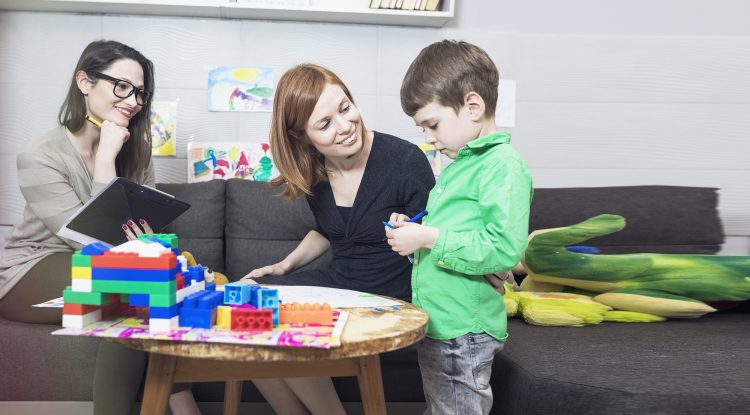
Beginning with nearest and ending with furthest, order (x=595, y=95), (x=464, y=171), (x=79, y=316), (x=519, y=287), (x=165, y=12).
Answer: (x=79, y=316) < (x=464, y=171) < (x=519, y=287) < (x=165, y=12) < (x=595, y=95)

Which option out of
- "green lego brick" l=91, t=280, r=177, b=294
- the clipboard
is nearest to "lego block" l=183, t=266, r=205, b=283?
"green lego brick" l=91, t=280, r=177, b=294

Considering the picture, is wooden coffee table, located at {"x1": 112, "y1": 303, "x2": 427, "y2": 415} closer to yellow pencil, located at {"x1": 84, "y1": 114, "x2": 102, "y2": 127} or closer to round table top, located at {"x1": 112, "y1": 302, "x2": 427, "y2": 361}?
round table top, located at {"x1": 112, "y1": 302, "x2": 427, "y2": 361}

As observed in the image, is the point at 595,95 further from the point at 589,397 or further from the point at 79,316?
the point at 79,316

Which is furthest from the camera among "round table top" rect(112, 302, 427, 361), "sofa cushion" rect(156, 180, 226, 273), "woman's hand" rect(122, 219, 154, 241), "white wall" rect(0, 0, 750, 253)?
"white wall" rect(0, 0, 750, 253)

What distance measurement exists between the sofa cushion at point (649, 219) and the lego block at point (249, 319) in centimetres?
134

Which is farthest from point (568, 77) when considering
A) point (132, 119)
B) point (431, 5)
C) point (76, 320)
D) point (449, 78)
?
point (76, 320)

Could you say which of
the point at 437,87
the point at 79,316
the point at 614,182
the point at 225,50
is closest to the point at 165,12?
the point at 225,50

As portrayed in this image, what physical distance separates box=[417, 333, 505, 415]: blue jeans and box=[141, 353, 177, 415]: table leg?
18.8 inches

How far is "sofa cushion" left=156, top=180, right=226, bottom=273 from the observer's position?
2.01m

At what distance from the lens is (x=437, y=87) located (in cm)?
115

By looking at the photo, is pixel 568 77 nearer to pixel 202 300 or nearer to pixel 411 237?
pixel 411 237

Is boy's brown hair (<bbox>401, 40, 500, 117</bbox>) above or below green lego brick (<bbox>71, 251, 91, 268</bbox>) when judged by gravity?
above

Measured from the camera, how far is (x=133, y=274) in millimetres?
854

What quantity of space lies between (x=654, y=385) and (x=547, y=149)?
4.79ft
